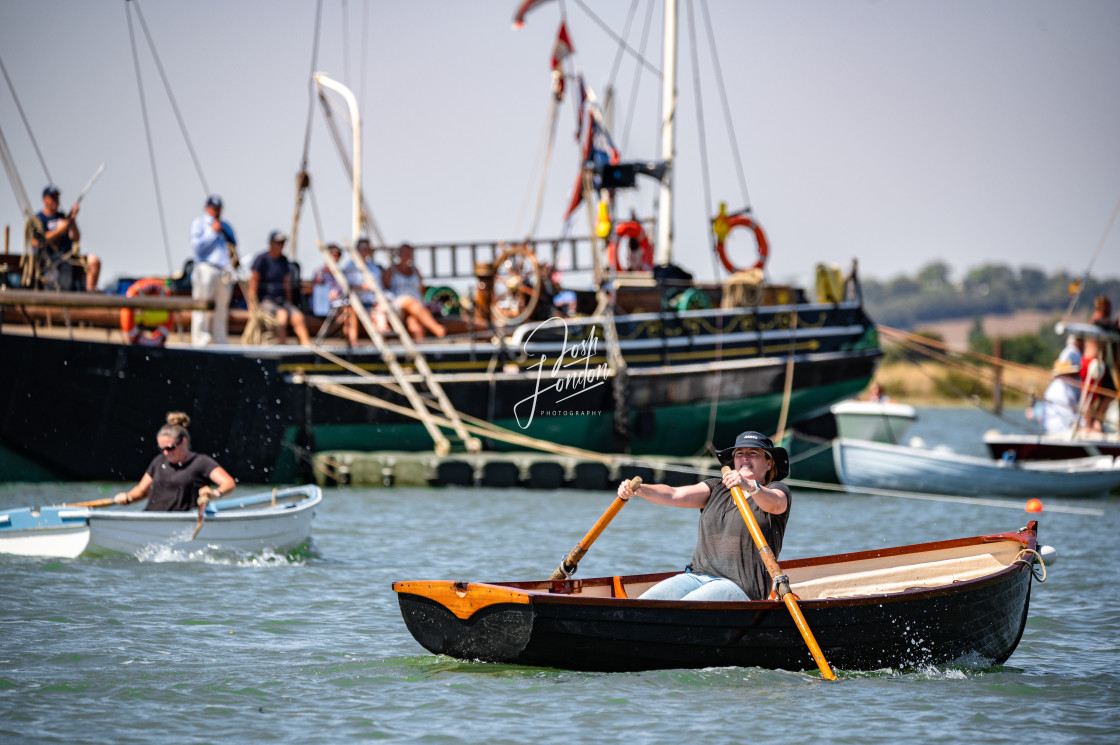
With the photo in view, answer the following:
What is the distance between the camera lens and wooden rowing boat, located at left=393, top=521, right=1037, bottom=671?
7.45m

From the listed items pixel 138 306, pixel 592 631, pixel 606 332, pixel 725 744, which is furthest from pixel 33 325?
pixel 725 744

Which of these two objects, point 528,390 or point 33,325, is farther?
point 528,390

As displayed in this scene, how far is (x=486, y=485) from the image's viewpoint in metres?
19.9

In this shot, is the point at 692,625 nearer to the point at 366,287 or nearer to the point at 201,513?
the point at 201,513

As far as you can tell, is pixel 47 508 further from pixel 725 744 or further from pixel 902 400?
pixel 902 400

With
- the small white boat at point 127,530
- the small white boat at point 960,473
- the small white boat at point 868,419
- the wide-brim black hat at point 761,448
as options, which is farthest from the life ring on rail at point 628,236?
the wide-brim black hat at point 761,448

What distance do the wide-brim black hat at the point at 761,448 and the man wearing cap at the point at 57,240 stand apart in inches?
515

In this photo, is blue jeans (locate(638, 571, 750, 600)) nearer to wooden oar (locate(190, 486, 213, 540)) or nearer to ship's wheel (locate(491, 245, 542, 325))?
wooden oar (locate(190, 486, 213, 540))

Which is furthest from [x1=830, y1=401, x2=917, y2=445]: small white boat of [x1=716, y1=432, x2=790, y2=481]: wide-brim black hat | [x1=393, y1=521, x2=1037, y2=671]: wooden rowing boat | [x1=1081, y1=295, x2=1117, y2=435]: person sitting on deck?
[x1=716, y1=432, x2=790, y2=481]: wide-brim black hat

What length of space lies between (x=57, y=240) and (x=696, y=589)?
45.0 feet

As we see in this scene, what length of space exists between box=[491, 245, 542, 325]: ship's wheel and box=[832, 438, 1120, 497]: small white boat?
545cm

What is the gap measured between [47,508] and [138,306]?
633 cm

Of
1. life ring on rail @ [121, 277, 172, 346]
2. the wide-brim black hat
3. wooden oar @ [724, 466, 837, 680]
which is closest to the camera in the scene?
wooden oar @ [724, 466, 837, 680]

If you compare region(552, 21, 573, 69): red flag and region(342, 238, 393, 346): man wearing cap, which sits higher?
region(552, 21, 573, 69): red flag
